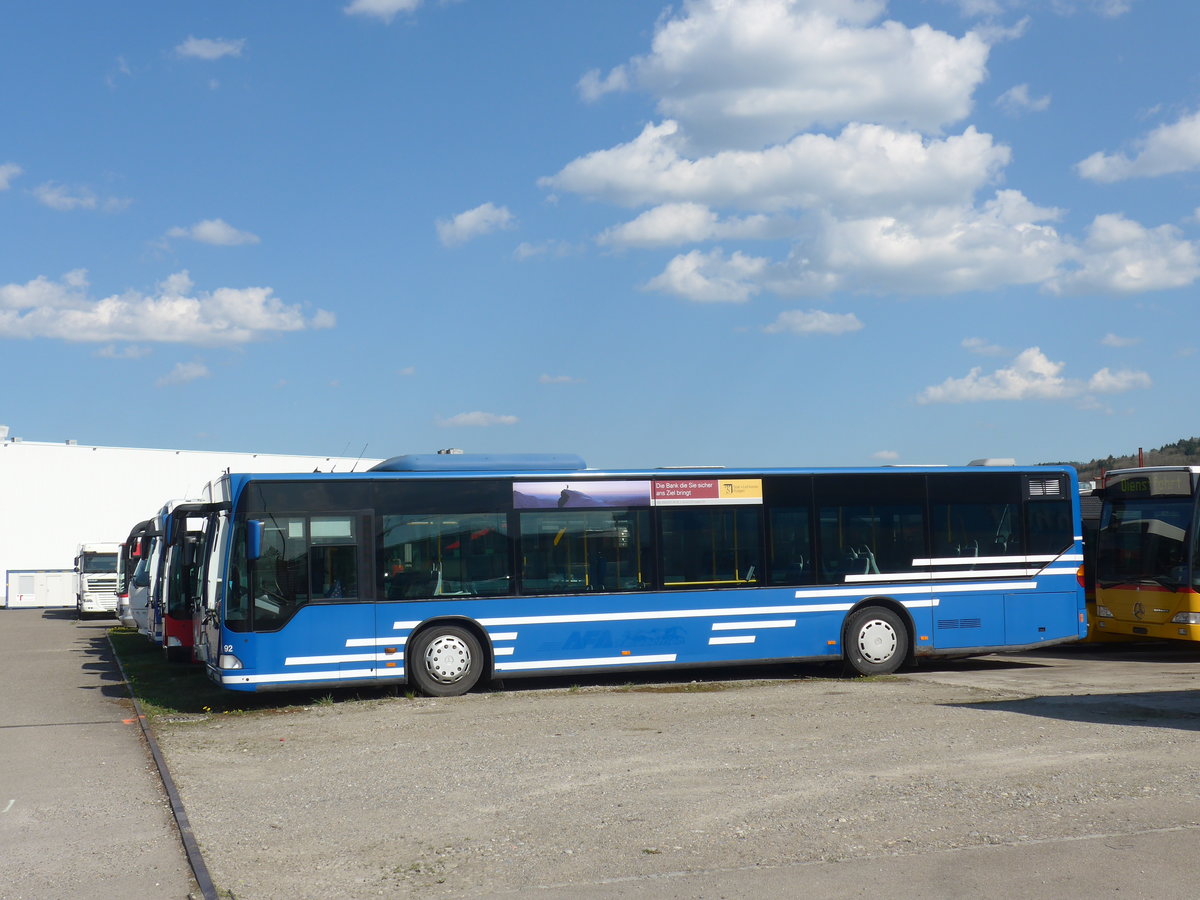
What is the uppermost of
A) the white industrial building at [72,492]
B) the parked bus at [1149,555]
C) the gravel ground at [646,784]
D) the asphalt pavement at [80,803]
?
the white industrial building at [72,492]

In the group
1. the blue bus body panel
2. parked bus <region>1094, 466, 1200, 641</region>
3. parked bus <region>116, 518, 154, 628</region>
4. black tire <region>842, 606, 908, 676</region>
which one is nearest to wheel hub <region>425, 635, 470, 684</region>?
the blue bus body panel

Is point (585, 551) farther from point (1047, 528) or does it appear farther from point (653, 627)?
point (1047, 528)

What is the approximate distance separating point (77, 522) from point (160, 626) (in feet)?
135

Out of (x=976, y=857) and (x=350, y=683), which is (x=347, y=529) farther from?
(x=976, y=857)

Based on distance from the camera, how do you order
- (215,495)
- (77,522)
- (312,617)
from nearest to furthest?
(312,617), (215,495), (77,522)

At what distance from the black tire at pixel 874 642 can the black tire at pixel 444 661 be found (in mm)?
4934

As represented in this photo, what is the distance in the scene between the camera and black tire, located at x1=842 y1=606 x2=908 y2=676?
1655cm

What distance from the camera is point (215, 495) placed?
50.8ft

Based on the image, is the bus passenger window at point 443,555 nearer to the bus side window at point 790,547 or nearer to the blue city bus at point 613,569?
the blue city bus at point 613,569

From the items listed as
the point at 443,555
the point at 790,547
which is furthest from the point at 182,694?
the point at 790,547

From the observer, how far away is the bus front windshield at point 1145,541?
18.8 m

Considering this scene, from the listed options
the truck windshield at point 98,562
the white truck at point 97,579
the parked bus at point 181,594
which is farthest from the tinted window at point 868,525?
the truck windshield at point 98,562

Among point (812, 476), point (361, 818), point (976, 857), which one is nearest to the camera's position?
point (976, 857)

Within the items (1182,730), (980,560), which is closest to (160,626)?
(980,560)
